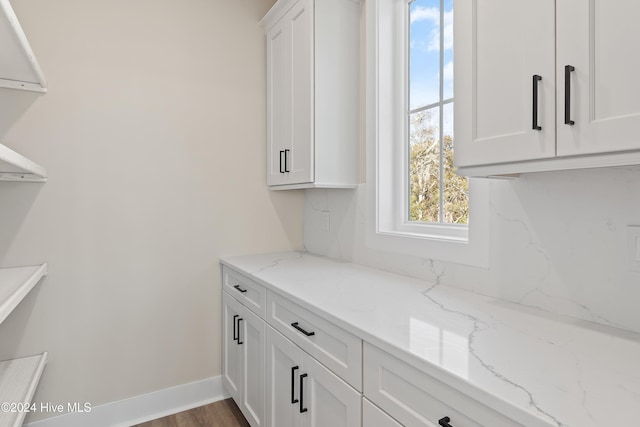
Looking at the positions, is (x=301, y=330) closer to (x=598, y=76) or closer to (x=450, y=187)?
(x=450, y=187)

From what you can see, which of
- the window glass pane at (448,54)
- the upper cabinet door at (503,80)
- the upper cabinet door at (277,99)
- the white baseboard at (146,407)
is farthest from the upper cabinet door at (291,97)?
the white baseboard at (146,407)

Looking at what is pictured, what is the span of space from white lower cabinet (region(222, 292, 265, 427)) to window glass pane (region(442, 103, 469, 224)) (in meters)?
1.01

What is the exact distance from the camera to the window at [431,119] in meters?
1.64

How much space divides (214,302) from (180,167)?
87 cm

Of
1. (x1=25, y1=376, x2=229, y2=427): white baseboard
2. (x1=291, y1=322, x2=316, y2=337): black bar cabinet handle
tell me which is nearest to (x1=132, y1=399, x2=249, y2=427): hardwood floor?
(x1=25, y1=376, x2=229, y2=427): white baseboard

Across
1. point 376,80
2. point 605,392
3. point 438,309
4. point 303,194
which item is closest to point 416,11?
point 376,80

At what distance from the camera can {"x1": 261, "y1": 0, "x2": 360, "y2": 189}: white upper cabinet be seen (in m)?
1.91

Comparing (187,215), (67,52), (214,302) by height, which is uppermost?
(67,52)

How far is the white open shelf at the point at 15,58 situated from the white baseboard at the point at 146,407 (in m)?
1.71

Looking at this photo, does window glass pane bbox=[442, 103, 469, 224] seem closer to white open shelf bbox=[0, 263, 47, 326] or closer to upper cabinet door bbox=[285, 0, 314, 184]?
upper cabinet door bbox=[285, 0, 314, 184]

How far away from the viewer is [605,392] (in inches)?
26.1

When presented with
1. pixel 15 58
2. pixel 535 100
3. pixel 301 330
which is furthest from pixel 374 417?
pixel 15 58

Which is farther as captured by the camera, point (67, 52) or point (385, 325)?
point (67, 52)

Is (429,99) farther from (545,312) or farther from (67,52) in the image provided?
(67,52)
